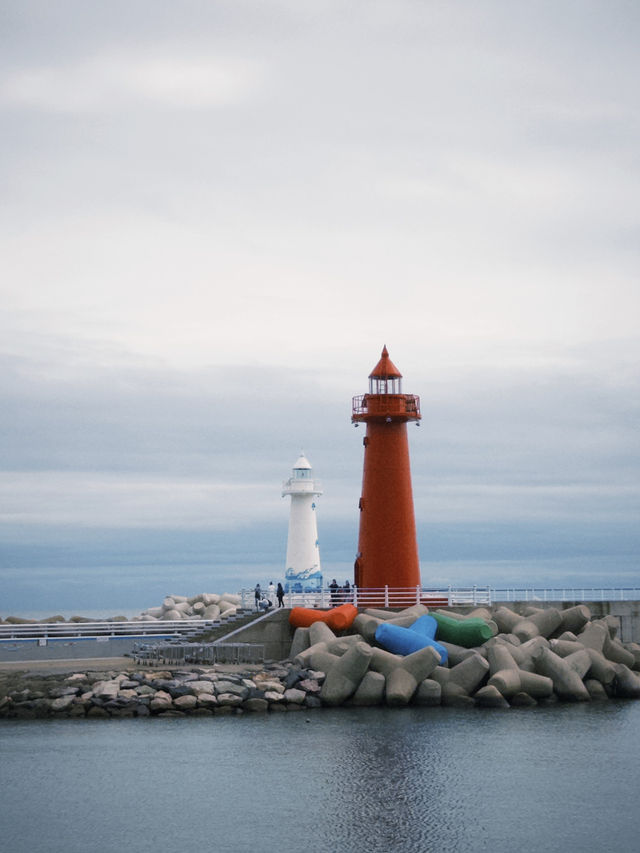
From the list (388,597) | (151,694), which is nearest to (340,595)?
(388,597)

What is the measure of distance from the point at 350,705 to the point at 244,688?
2638 millimetres

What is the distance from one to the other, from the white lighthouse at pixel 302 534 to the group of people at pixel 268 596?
292 cm

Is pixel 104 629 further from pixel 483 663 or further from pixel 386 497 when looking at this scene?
pixel 483 663

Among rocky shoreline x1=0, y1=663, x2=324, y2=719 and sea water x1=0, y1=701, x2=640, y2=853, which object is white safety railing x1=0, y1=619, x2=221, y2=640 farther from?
sea water x1=0, y1=701, x2=640, y2=853

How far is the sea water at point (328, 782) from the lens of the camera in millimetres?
20016

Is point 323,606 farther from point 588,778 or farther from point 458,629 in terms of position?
point 588,778

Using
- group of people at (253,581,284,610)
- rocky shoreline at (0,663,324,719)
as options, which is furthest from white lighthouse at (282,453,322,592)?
rocky shoreline at (0,663,324,719)

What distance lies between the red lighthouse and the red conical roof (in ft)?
0.10

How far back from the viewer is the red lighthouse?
36.2 metres

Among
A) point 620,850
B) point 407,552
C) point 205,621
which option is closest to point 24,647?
point 205,621

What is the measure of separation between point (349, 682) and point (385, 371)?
10.7 meters

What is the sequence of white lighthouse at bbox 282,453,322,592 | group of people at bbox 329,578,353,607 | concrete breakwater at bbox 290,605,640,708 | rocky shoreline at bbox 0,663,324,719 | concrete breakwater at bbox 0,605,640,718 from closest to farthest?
rocky shoreline at bbox 0,663,324,719 < concrete breakwater at bbox 0,605,640,718 < concrete breakwater at bbox 290,605,640,708 < group of people at bbox 329,578,353,607 < white lighthouse at bbox 282,453,322,592

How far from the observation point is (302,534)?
1640 inches

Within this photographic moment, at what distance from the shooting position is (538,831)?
20312 millimetres
